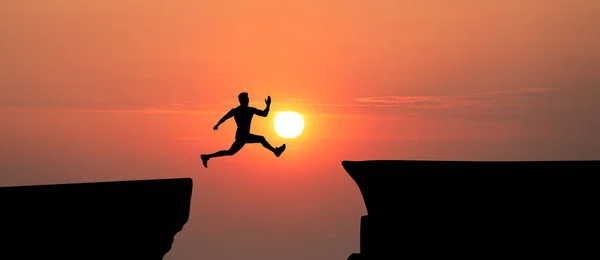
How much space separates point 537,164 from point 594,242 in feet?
5.12

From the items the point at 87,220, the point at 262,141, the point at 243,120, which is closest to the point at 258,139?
the point at 262,141

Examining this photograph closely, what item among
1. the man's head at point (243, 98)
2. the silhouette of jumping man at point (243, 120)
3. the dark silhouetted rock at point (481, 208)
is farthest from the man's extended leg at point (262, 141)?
the dark silhouetted rock at point (481, 208)

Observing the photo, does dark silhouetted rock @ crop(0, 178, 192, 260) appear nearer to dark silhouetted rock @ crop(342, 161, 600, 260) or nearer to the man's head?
dark silhouetted rock @ crop(342, 161, 600, 260)

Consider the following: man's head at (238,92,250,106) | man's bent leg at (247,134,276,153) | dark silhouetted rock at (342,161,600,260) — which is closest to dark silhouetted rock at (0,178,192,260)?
dark silhouetted rock at (342,161,600,260)

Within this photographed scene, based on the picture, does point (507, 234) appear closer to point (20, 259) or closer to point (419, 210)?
point (419, 210)

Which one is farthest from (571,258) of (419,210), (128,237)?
(128,237)

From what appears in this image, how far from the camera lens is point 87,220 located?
525 inches

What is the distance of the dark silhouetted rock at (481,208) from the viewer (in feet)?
44.5

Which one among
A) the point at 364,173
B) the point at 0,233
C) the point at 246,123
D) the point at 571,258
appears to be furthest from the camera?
the point at 246,123

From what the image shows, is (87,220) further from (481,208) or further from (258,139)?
(258,139)

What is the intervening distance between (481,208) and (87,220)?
20.3 feet

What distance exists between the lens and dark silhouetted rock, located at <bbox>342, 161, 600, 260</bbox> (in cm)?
1355

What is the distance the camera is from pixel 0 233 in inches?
495

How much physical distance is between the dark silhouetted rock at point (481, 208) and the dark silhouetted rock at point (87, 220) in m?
3.53
